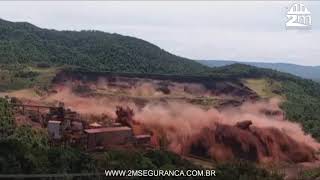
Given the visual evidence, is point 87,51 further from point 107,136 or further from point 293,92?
point 107,136

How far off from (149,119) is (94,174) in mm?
→ 31636

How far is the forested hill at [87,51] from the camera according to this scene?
13466 cm

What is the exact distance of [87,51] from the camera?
157125mm

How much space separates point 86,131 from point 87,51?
88.9 m

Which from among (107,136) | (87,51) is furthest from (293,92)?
(107,136)

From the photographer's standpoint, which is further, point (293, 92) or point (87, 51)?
point (87, 51)

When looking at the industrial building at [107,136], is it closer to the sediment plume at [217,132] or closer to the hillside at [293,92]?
the sediment plume at [217,132]

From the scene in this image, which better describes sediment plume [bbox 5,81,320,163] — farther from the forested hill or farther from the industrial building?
the forested hill

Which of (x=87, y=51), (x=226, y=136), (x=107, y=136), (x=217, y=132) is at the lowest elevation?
(x=226, y=136)

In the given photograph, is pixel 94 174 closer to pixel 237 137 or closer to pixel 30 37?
pixel 237 137

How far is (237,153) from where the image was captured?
3172 inches

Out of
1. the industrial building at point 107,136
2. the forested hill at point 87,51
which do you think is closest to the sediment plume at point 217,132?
the industrial building at point 107,136

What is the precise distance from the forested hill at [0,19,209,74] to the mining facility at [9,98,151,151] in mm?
45750

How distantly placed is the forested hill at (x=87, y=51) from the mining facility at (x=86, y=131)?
45.8m
